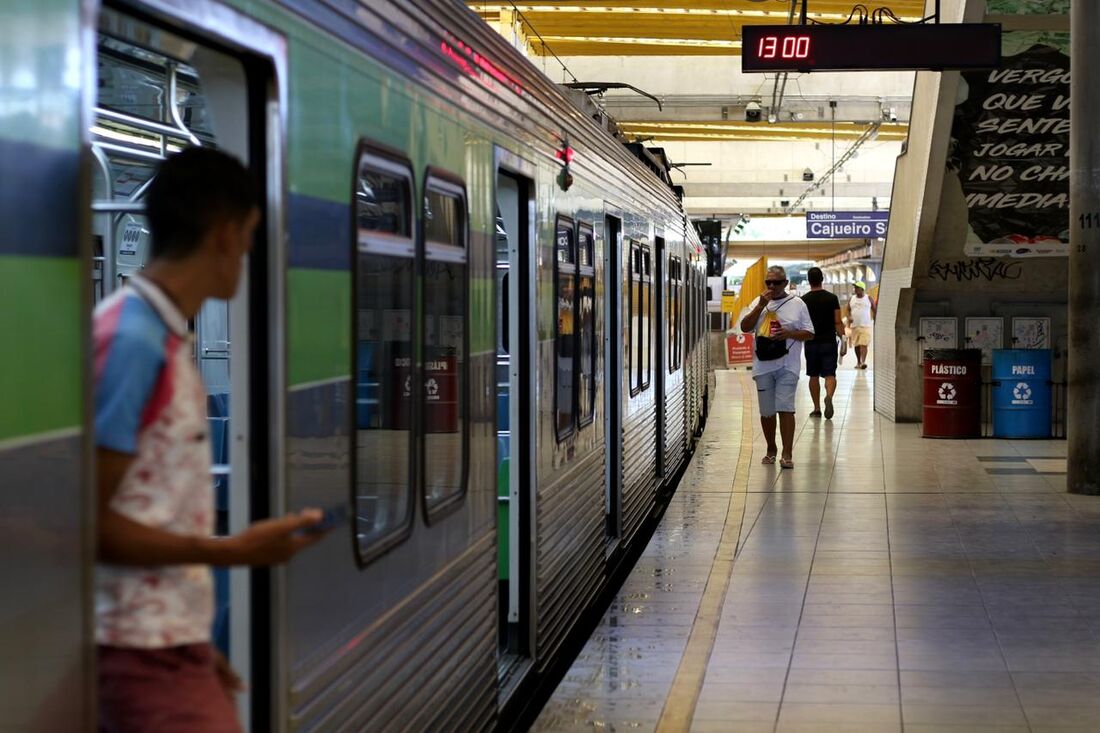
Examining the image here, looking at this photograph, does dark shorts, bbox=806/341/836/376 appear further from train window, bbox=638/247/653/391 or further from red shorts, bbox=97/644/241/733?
red shorts, bbox=97/644/241/733

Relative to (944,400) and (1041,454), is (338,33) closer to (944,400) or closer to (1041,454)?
(1041,454)

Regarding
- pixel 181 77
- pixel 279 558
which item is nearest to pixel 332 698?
pixel 279 558

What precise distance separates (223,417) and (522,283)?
2.33m

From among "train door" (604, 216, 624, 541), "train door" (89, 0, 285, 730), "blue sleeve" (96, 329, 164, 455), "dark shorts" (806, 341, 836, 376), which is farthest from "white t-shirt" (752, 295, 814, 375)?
"blue sleeve" (96, 329, 164, 455)

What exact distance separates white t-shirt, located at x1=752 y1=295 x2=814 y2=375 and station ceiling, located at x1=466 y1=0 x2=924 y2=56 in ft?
21.5

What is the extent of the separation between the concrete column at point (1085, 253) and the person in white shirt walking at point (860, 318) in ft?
62.9

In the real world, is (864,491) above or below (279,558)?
below

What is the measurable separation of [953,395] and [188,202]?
50.0 feet

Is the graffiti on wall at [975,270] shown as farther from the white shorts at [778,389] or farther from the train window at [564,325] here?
the train window at [564,325]

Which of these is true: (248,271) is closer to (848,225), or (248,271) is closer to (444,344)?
(444,344)

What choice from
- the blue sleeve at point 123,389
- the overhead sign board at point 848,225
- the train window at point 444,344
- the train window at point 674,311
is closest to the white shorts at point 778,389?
the train window at point 674,311

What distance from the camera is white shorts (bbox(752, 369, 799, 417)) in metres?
13.5

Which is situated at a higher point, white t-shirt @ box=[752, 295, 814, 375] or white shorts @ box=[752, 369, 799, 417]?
white t-shirt @ box=[752, 295, 814, 375]

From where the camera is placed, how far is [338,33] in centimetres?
366
